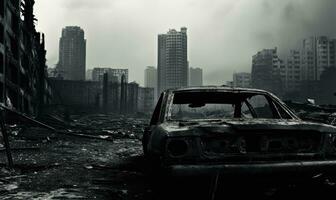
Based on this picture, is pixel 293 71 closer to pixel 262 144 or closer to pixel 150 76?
pixel 150 76

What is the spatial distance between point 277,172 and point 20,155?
7045 mm

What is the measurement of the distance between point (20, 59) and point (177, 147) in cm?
3239

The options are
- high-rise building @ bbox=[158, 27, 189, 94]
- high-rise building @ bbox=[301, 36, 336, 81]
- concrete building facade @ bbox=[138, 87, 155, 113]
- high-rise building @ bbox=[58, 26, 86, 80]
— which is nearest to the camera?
high-rise building @ bbox=[301, 36, 336, 81]

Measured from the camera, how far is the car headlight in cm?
Result: 300

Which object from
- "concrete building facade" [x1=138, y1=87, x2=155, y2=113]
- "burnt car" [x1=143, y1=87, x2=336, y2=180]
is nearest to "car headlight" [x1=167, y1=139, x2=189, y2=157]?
"burnt car" [x1=143, y1=87, x2=336, y2=180]

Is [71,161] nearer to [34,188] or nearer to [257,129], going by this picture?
[34,188]

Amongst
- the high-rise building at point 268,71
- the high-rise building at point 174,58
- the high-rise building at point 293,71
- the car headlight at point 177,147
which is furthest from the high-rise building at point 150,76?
the car headlight at point 177,147

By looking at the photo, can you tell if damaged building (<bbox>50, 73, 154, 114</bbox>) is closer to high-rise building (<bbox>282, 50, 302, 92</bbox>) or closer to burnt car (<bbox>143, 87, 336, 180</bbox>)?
high-rise building (<bbox>282, 50, 302, 92</bbox>)


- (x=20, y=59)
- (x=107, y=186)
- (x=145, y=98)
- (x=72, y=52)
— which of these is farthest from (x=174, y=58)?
(x=107, y=186)

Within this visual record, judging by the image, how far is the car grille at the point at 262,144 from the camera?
10.1 feet

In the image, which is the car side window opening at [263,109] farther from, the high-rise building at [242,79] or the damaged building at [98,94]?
the high-rise building at [242,79]

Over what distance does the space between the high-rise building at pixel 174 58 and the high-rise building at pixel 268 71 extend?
27.2 m

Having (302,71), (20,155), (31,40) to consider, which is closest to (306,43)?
(302,71)

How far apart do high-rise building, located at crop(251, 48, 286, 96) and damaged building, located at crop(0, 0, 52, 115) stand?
7906 centimetres
